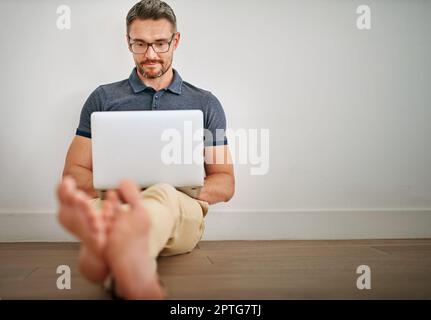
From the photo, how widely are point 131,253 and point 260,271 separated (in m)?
0.71

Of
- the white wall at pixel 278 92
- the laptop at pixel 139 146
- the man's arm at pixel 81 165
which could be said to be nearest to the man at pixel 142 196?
the man's arm at pixel 81 165

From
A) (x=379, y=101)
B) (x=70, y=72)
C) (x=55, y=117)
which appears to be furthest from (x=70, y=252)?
(x=379, y=101)

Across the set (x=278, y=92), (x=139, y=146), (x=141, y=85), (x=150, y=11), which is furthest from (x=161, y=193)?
(x=278, y=92)

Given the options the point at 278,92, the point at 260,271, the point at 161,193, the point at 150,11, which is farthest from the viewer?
the point at 278,92

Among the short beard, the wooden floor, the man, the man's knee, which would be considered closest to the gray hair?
the man

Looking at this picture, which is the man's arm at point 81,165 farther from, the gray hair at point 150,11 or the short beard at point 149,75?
the gray hair at point 150,11

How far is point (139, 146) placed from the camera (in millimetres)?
1522

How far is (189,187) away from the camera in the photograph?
160 centimetres

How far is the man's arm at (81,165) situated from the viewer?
1927 mm

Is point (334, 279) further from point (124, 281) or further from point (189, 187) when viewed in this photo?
point (124, 281)

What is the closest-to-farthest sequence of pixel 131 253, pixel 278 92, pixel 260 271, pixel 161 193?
pixel 131 253 < pixel 161 193 < pixel 260 271 < pixel 278 92

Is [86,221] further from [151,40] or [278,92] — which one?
[278,92]

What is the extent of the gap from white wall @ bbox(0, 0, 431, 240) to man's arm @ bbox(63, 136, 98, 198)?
441 mm

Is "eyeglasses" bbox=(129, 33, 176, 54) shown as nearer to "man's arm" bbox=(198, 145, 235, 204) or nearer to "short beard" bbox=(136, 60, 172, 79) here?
"short beard" bbox=(136, 60, 172, 79)
